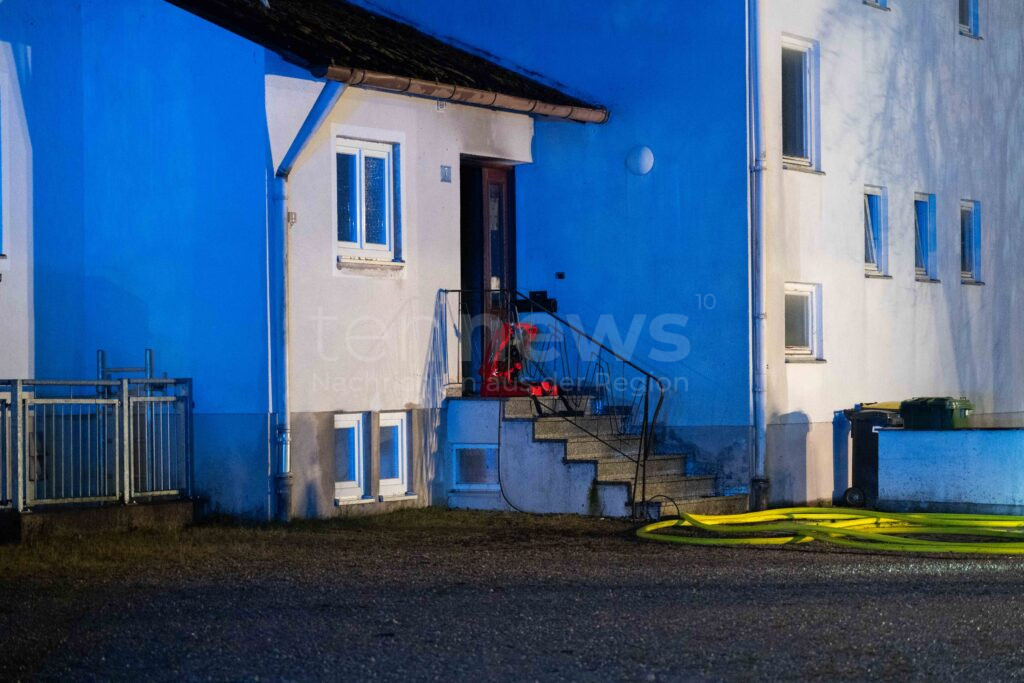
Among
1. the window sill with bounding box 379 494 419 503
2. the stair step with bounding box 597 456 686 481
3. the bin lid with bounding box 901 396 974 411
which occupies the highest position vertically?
the bin lid with bounding box 901 396 974 411

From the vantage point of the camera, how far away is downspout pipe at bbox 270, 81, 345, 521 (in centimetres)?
1441

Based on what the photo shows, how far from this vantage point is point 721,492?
1628 centimetres

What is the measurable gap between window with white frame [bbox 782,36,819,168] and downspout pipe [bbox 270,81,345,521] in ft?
19.3

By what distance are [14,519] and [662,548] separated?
5862mm

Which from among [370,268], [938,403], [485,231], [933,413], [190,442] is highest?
[485,231]

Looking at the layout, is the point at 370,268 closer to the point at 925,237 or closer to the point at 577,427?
the point at 577,427

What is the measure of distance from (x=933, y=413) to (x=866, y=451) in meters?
1.31

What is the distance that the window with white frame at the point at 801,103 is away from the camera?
57.1 ft

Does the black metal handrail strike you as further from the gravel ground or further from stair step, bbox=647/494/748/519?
the gravel ground

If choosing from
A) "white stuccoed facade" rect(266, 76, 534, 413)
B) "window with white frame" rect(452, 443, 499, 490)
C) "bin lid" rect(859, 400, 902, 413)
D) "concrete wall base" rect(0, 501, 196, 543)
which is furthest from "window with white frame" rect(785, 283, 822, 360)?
"concrete wall base" rect(0, 501, 196, 543)

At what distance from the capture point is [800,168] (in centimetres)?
1708

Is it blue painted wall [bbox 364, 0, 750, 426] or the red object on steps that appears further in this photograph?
the red object on steps

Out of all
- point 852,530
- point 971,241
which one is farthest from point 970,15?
point 852,530

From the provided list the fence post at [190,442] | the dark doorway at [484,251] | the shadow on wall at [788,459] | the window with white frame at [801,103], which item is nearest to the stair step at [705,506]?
the shadow on wall at [788,459]
